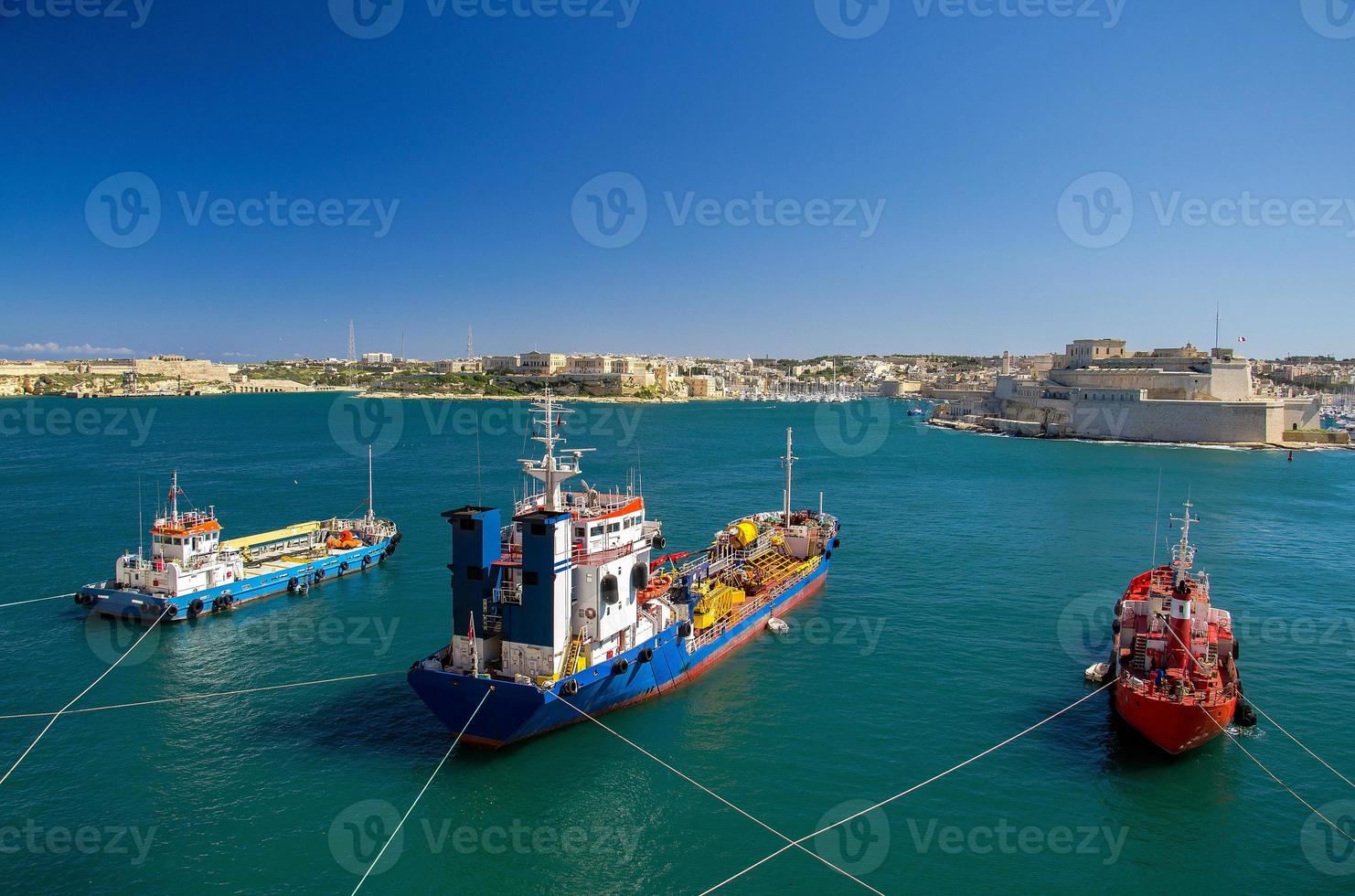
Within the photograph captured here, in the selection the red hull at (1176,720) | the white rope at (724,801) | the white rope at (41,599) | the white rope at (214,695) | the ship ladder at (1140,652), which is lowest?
the white rope at (724,801)

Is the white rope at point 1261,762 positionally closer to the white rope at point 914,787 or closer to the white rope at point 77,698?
the white rope at point 914,787

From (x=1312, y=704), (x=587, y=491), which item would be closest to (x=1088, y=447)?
(x=1312, y=704)

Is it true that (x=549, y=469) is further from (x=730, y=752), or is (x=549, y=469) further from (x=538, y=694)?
(x=730, y=752)

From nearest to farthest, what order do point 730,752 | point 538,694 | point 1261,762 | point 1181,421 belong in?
point 538,694 < point 1261,762 < point 730,752 < point 1181,421

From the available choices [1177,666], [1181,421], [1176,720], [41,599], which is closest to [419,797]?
[1176,720]

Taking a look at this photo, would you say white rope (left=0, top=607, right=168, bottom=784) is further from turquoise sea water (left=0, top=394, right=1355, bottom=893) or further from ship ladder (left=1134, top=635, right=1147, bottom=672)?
ship ladder (left=1134, top=635, right=1147, bottom=672)

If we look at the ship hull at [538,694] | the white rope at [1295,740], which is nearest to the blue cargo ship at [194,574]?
the ship hull at [538,694]
